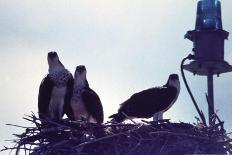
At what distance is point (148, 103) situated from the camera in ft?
43.9

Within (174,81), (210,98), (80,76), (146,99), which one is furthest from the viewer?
(174,81)

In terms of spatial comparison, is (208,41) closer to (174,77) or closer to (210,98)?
(210,98)

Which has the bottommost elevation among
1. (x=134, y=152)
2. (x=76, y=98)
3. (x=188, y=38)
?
(x=134, y=152)

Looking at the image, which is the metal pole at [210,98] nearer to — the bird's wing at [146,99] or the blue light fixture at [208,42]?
the blue light fixture at [208,42]

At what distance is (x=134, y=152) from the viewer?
36.9 ft

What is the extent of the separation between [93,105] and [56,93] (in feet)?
1.80

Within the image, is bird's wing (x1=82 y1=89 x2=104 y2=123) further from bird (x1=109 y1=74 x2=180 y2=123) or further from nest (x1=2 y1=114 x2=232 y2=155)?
nest (x1=2 y1=114 x2=232 y2=155)

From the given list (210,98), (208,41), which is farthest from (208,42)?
(210,98)

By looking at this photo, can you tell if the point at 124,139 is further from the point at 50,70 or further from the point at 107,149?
the point at 50,70

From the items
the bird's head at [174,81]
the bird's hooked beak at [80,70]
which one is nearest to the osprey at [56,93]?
the bird's hooked beak at [80,70]

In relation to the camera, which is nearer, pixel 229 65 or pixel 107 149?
pixel 107 149

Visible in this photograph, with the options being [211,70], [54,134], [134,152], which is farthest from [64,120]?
[211,70]

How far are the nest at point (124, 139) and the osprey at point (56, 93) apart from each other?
1.36 m

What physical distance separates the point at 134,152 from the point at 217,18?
2.70m
